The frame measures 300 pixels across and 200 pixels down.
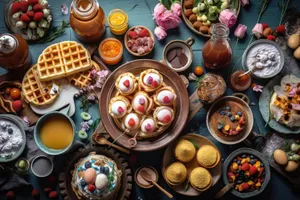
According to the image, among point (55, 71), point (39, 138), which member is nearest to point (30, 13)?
point (55, 71)

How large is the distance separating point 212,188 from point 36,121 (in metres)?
1.15

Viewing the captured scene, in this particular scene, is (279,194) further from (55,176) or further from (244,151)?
(55,176)

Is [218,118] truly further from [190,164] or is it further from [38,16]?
[38,16]

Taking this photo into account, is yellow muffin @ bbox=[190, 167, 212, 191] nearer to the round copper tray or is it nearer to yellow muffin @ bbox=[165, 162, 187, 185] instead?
yellow muffin @ bbox=[165, 162, 187, 185]

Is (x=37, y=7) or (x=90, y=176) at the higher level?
(x=37, y=7)

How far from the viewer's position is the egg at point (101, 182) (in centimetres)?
232

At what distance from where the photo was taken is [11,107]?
2.63 metres

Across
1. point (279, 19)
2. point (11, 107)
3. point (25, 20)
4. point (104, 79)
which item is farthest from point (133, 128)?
point (279, 19)

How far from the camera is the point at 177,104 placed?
2564 millimetres

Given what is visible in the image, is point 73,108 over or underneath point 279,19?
underneath

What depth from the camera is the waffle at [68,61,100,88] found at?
266 centimetres

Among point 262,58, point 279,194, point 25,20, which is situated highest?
point 25,20

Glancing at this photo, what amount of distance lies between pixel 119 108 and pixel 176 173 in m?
0.50

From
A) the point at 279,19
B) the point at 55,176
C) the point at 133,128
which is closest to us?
the point at 133,128
